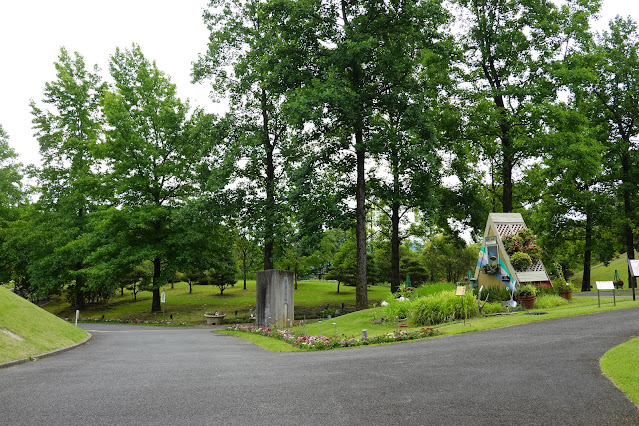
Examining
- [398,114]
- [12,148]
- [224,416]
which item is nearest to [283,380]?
[224,416]

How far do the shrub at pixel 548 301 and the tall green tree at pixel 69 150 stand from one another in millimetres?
32038

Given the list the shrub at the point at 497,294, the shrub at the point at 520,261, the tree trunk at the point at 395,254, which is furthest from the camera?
the tree trunk at the point at 395,254

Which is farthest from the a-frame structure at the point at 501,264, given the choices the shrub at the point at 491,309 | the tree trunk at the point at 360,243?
the tree trunk at the point at 360,243

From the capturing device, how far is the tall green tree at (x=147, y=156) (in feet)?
99.1

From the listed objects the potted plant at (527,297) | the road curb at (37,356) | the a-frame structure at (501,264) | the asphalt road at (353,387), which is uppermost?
the a-frame structure at (501,264)

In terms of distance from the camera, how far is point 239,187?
92.4 feet

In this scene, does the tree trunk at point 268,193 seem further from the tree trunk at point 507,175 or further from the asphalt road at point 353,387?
the asphalt road at point 353,387

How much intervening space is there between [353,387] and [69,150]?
38068 mm

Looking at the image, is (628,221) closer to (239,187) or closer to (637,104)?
(637,104)

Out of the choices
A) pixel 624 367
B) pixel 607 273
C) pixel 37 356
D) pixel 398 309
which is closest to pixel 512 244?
pixel 398 309

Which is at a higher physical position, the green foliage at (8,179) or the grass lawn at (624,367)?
the green foliage at (8,179)

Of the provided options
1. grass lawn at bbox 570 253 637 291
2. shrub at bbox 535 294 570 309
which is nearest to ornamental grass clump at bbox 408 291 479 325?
shrub at bbox 535 294 570 309

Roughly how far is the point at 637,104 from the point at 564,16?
11347mm

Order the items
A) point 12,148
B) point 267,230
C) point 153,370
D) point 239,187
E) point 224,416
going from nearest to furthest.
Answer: point 224,416 → point 153,370 → point 267,230 → point 239,187 → point 12,148
